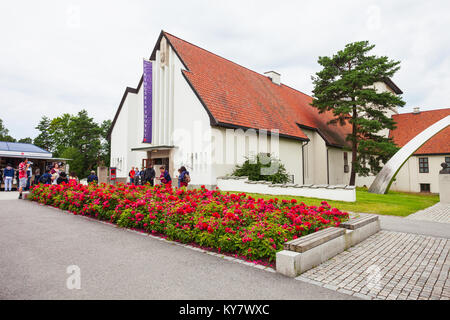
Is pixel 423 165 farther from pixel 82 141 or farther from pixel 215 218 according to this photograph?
pixel 82 141

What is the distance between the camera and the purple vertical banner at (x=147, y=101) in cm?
1991

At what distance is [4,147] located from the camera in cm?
2356

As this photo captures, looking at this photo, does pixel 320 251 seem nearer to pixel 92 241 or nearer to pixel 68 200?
pixel 92 241

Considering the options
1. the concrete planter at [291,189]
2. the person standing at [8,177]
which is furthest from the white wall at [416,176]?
the person standing at [8,177]

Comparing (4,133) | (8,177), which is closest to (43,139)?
(4,133)

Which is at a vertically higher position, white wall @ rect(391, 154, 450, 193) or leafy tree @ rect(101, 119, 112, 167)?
leafy tree @ rect(101, 119, 112, 167)

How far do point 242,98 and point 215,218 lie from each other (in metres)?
15.5

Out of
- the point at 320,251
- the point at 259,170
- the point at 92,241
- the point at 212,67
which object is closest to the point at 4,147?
the point at 212,67

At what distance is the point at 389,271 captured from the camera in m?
4.33

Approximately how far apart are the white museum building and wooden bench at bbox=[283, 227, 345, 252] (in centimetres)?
1116

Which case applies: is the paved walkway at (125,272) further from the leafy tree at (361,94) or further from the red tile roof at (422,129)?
the red tile roof at (422,129)

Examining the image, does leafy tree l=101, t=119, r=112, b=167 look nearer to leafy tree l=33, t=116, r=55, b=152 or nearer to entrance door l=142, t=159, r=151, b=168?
leafy tree l=33, t=116, r=55, b=152

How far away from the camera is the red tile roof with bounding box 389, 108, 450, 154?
28844mm

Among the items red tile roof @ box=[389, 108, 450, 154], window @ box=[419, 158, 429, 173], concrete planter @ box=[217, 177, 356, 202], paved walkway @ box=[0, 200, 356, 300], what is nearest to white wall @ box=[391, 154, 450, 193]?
window @ box=[419, 158, 429, 173]
